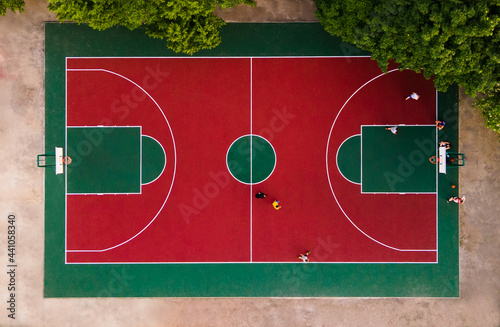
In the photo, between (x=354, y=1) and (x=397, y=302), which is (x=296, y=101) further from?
(x=397, y=302)

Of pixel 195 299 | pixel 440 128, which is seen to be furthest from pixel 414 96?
pixel 195 299

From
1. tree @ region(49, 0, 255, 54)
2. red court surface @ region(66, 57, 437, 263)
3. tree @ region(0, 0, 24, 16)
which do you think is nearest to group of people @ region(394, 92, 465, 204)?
red court surface @ region(66, 57, 437, 263)

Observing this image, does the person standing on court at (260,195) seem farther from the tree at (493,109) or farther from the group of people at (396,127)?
the tree at (493,109)

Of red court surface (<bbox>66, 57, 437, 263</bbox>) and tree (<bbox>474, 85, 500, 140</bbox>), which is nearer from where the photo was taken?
tree (<bbox>474, 85, 500, 140</bbox>)

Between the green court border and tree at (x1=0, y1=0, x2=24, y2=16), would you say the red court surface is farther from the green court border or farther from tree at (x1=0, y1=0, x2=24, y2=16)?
tree at (x1=0, y1=0, x2=24, y2=16)

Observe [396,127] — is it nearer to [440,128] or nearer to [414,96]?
[414,96]
